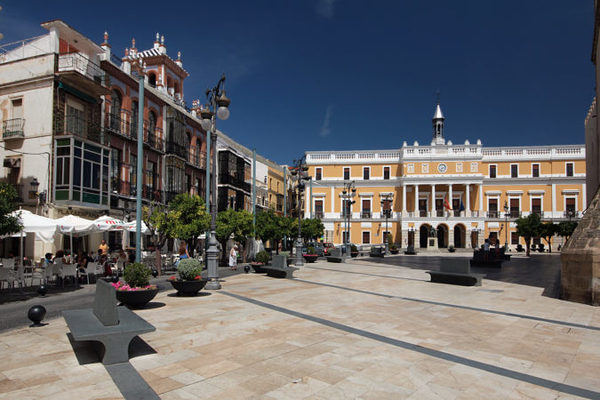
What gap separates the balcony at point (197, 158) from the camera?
33.6m

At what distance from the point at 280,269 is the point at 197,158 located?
2112 cm

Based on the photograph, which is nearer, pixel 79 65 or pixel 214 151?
pixel 214 151

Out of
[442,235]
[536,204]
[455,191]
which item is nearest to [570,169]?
[536,204]

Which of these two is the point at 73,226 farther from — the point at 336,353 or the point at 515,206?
the point at 515,206

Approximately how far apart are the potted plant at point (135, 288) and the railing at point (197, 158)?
25203 millimetres

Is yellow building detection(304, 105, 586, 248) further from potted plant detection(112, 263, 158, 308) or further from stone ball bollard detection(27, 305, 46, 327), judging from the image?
stone ball bollard detection(27, 305, 46, 327)

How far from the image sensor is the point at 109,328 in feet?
18.0

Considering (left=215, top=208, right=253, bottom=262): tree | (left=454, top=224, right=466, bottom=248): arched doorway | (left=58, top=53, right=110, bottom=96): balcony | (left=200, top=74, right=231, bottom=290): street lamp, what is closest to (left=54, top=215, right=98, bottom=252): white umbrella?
(left=200, top=74, right=231, bottom=290): street lamp

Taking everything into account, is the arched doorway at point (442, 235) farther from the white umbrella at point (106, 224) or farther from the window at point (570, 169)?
the white umbrella at point (106, 224)

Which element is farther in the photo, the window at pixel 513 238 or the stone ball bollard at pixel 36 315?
the window at pixel 513 238

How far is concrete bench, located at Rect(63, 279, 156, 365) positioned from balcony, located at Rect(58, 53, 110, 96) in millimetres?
18435

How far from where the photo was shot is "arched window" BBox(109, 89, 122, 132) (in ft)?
80.1

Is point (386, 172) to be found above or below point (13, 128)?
above

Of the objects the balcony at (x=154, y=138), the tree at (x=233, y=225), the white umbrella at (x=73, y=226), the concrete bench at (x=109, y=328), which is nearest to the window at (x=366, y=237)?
the tree at (x=233, y=225)
